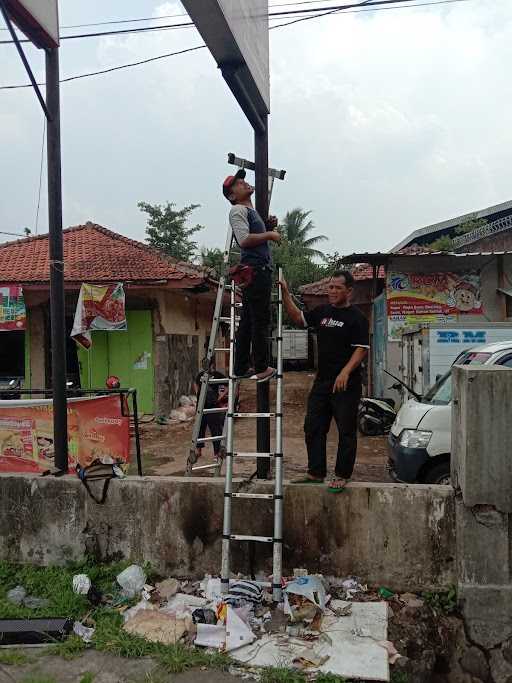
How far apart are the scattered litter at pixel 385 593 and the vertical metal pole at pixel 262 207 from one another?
46.5 inches

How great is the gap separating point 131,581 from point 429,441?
11.1 ft

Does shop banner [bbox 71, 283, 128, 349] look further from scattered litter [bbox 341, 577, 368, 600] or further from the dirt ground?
scattered litter [bbox 341, 577, 368, 600]

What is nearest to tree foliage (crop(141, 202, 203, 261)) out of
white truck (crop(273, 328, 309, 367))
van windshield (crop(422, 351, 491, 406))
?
white truck (crop(273, 328, 309, 367))

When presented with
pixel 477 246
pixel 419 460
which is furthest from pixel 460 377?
pixel 477 246

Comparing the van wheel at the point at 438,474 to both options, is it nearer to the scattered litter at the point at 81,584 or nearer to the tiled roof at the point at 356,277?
the scattered litter at the point at 81,584

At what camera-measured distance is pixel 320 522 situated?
3.98 metres

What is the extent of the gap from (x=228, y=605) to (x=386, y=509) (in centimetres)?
123

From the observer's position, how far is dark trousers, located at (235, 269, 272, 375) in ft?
14.0

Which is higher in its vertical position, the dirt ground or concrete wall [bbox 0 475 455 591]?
concrete wall [bbox 0 475 455 591]

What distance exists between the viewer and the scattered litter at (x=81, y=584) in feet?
12.6

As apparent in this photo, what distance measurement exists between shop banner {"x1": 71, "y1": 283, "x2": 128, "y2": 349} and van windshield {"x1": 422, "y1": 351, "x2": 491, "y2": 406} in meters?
7.34

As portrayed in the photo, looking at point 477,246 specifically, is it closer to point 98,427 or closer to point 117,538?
point 98,427

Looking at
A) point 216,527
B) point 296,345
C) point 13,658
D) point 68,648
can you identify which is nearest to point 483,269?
point 216,527

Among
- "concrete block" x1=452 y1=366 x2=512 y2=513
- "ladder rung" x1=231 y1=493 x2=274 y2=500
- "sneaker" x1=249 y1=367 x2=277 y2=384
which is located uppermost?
"sneaker" x1=249 y1=367 x2=277 y2=384
